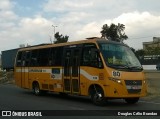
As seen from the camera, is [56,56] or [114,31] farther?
[114,31]

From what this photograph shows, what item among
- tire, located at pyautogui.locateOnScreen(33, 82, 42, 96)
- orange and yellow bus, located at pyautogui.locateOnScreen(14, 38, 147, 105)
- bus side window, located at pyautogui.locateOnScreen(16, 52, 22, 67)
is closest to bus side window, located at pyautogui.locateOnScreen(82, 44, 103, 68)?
orange and yellow bus, located at pyautogui.locateOnScreen(14, 38, 147, 105)

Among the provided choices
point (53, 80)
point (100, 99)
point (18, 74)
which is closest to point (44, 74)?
point (53, 80)

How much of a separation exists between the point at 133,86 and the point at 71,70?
11.8ft

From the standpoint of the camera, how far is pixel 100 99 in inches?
620

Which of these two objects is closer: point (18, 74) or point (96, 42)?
point (96, 42)

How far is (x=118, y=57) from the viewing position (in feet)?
52.7

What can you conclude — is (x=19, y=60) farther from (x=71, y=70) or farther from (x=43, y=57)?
(x=71, y=70)

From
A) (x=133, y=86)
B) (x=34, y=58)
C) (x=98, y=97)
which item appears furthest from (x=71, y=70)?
(x=34, y=58)

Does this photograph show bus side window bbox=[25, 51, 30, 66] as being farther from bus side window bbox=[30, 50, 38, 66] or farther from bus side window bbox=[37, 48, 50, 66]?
bus side window bbox=[37, 48, 50, 66]

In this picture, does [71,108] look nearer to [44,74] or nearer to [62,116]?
[62,116]

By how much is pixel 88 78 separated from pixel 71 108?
2.16m

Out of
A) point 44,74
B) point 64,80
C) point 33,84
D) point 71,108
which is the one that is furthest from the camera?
point 33,84

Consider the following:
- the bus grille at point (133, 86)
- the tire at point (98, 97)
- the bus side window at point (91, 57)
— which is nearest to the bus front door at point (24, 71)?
the bus side window at point (91, 57)

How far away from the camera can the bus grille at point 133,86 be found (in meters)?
15.3
